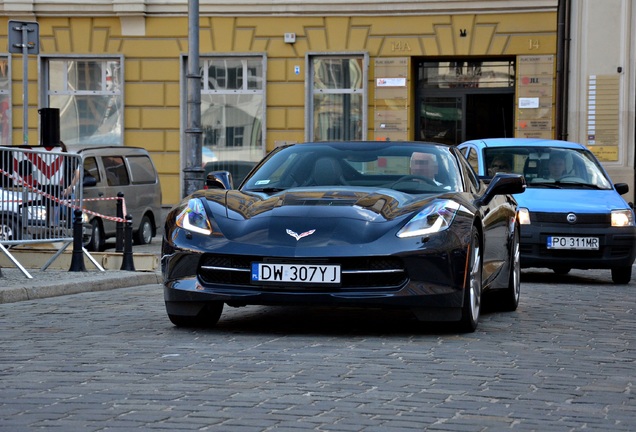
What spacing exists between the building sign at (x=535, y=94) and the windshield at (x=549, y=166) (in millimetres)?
11933

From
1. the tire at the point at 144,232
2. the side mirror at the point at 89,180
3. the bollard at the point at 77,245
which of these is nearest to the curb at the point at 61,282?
the bollard at the point at 77,245

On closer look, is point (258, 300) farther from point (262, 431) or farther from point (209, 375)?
point (262, 431)

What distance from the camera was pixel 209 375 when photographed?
6895 millimetres

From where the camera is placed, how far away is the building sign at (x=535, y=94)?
1092 inches

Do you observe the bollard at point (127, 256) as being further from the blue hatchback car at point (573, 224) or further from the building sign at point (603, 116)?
the building sign at point (603, 116)

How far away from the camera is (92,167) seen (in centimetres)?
2191

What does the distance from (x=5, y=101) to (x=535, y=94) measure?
10.9m

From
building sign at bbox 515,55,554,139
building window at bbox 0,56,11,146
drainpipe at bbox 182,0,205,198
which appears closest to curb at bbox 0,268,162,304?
drainpipe at bbox 182,0,205,198

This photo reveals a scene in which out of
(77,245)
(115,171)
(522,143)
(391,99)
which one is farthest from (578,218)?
(391,99)

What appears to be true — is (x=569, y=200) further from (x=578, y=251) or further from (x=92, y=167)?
(x=92, y=167)

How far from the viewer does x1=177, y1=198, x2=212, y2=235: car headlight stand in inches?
343

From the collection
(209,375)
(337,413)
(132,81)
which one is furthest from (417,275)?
Result: (132,81)

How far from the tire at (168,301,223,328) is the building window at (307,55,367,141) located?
64.6 feet

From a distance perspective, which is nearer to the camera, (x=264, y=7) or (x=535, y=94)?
(x=535, y=94)
